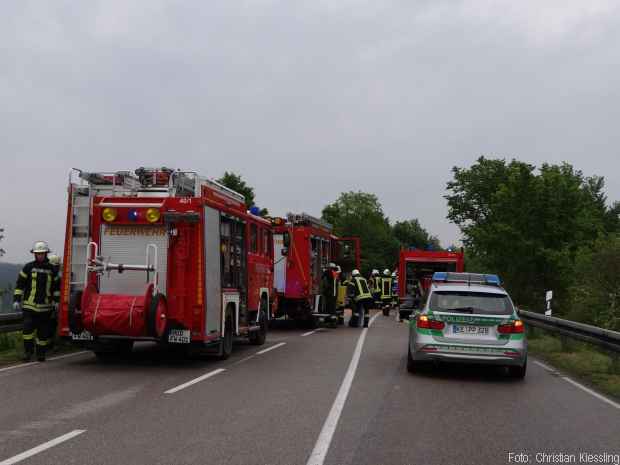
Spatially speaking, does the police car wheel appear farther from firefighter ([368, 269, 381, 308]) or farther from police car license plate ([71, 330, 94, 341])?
firefighter ([368, 269, 381, 308])

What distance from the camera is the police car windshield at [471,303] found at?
457 inches

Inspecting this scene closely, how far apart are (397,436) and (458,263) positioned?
80.9 feet

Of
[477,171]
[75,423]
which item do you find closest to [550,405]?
[75,423]

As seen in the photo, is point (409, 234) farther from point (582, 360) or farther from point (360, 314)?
point (582, 360)

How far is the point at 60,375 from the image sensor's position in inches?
436

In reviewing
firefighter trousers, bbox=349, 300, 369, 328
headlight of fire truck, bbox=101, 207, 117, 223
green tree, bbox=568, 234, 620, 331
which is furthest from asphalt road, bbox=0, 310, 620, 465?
green tree, bbox=568, 234, 620, 331

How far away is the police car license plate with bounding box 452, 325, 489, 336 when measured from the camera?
11398mm

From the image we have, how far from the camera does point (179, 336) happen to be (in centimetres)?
1207

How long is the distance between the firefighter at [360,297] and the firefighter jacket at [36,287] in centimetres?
1202

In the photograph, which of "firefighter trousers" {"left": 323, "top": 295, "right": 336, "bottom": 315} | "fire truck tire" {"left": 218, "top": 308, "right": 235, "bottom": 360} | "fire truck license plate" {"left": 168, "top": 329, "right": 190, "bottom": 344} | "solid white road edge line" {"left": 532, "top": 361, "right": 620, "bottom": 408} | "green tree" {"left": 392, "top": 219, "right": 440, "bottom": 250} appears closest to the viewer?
"solid white road edge line" {"left": 532, "top": 361, "right": 620, "bottom": 408}

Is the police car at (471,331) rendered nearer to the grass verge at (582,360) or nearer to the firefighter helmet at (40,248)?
the grass verge at (582,360)

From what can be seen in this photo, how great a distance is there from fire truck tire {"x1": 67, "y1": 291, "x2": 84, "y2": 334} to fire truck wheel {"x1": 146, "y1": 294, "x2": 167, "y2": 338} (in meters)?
1.19

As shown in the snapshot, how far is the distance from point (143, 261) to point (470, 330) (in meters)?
5.28

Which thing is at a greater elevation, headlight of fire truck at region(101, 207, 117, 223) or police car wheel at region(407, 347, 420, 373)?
headlight of fire truck at region(101, 207, 117, 223)
